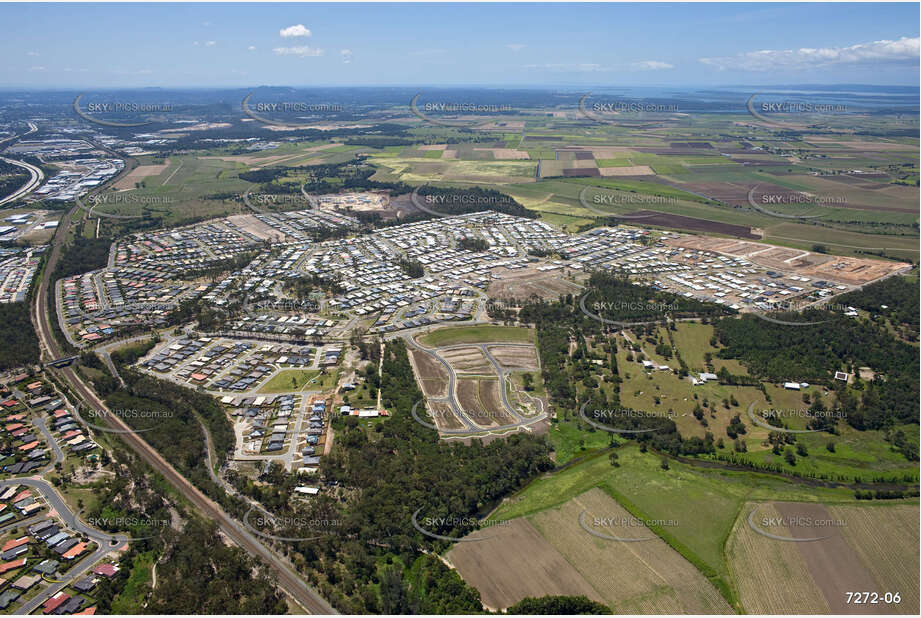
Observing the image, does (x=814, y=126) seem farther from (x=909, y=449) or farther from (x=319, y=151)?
(x=909, y=449)

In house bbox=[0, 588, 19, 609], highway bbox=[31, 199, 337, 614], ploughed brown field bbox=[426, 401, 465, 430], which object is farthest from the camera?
ploughed brown field bbox=[426, 401, 465, 430]

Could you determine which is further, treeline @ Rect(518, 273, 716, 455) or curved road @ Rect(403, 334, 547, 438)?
curved road @ Rect(403, 334, 547, 438)

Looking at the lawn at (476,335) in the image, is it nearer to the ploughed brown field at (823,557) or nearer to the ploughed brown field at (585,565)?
the ploughed brown field at (585,565)

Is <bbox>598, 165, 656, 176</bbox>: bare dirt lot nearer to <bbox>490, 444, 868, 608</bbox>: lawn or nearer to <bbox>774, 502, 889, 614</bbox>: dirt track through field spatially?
<bbox>490, 444, 868, 608</bbox>: lawn

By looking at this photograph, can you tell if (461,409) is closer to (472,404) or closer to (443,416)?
(472,404)

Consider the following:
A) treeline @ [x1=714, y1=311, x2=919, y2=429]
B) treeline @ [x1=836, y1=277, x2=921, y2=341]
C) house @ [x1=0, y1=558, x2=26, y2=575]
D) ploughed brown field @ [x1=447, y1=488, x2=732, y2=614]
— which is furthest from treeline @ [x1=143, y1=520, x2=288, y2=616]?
treeline @ [x1=836, y1=277, x2=921, y2=341]

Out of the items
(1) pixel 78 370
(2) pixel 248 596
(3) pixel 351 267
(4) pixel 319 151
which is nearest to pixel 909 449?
(2) pixel 248 596

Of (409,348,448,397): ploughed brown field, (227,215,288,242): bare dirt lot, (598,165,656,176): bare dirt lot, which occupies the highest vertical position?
(598,165,656,176): bare dirt lot

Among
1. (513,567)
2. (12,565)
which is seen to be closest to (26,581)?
(12,565)

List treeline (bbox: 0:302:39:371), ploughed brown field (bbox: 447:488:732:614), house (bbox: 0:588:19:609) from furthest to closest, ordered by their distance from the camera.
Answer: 1. treeline (bbox: 0:302:39:371)
2. ploughed brown field (bbox: 447:488:732:614)
3. house (bbox: 0:588:19:609)

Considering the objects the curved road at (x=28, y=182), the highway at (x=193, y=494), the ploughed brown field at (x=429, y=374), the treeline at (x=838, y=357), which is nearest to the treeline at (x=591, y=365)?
the treeline at (x=838, y=357)
